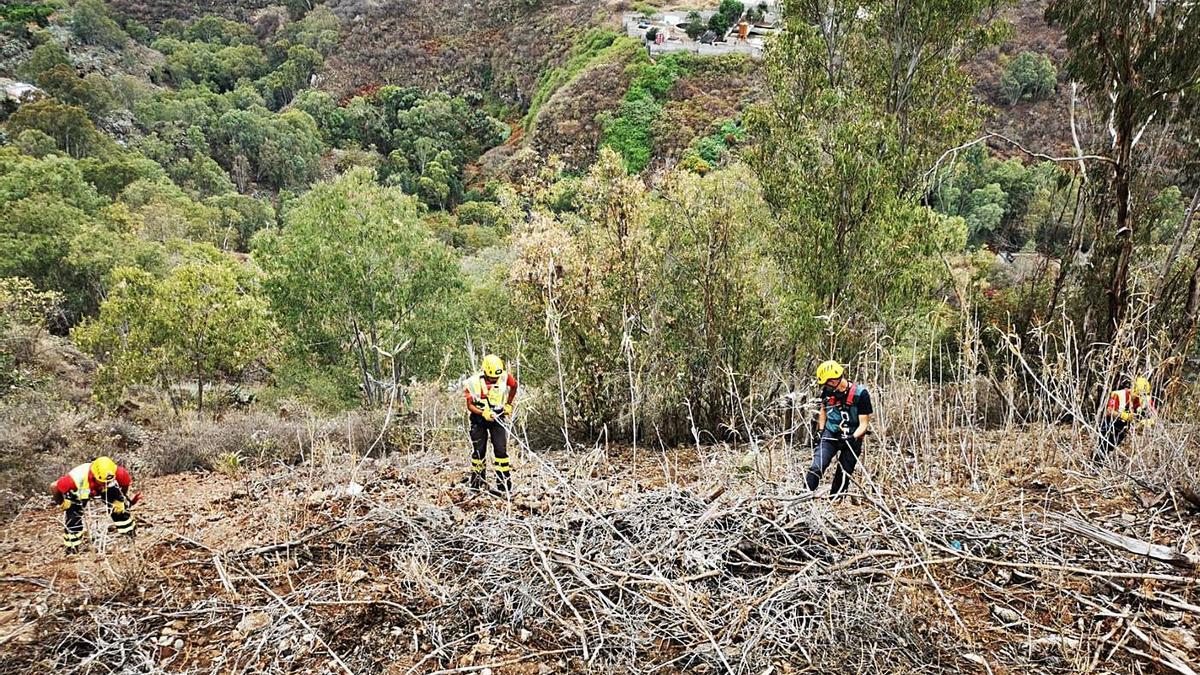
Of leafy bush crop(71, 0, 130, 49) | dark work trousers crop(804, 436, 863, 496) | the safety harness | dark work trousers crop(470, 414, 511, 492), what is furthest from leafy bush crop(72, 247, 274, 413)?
leafy bush crop(71, 0, 130, 49)

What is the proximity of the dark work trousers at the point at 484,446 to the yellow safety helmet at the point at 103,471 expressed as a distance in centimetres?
351

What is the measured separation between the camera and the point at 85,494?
6008 mm

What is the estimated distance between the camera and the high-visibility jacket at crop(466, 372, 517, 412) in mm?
6410

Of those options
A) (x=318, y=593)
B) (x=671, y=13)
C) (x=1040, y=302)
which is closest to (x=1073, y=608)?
(x=318, y=593)

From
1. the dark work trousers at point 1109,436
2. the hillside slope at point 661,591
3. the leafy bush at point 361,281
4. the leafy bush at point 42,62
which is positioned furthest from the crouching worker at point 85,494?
the leafy bush at point 42,62

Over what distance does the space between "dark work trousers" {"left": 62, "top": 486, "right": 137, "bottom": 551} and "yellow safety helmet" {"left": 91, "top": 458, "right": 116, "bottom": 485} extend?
3.9 inches

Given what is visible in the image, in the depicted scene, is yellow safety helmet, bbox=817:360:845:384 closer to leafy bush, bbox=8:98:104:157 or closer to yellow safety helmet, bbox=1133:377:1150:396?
yellow safety helmet, bbox=1133:377:1150:396

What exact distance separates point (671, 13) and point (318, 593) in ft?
245

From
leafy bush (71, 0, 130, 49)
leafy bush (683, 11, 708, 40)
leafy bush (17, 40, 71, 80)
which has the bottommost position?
leafy bush (683, 11, 708, 40)

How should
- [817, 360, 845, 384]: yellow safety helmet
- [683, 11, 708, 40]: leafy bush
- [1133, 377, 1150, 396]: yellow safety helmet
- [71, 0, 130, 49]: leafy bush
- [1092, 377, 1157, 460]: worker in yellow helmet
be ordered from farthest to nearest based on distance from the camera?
[71, 0, 130, 49]: leafy bush < [683, 11, 708, 40]: leafy bush < [817, 360, 845, 384]: yellow safety helmet < [1133, 377, 1150, 396]: yellow safety helmet < [1092, 377, 1157, 460]: worker in yellow helmet

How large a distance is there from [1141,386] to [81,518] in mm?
9952

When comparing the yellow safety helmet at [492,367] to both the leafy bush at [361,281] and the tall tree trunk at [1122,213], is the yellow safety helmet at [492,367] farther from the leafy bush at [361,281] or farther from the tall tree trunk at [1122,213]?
the leafy bush at [361,281]

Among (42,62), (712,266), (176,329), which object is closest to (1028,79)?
(712,266)

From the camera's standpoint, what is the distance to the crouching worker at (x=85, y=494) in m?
5.97
